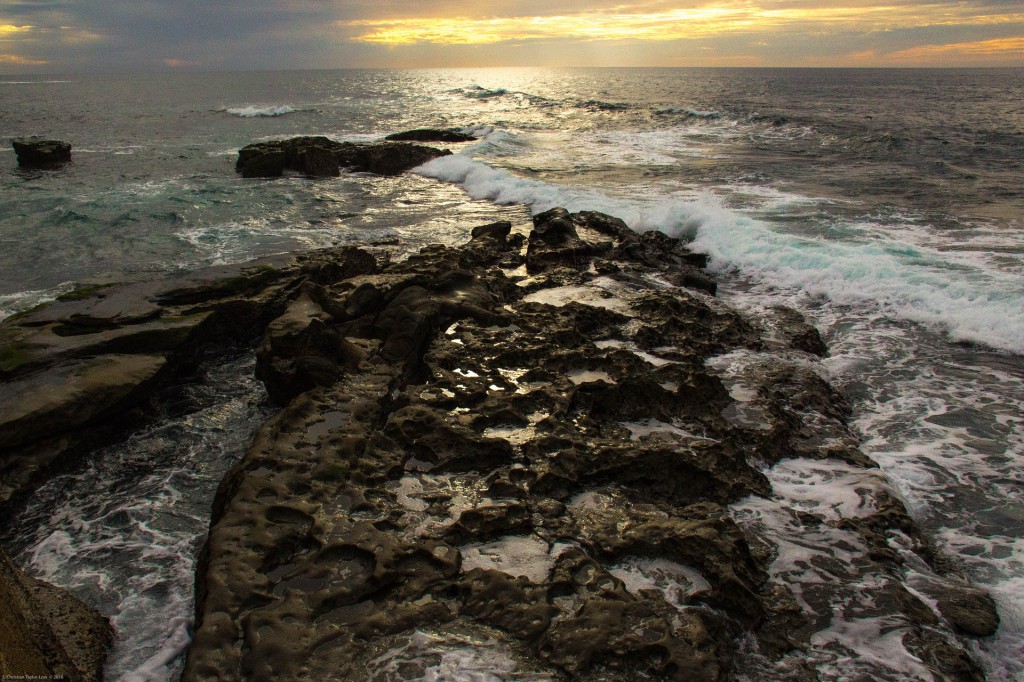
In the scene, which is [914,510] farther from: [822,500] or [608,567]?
[608,567]

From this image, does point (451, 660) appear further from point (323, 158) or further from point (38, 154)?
point (38, 154)

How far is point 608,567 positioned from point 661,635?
63cm

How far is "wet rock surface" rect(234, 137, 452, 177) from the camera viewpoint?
2097 centimetres

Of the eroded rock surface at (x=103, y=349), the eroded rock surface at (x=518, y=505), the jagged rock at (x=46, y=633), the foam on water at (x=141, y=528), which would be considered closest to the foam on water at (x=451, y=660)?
the eroded rock surface at (x=518, y=505)

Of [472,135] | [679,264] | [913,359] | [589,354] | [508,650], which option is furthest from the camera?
[472,135]

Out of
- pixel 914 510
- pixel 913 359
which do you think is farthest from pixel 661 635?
pixel 913 359

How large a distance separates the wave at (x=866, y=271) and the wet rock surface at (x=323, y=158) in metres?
11.4

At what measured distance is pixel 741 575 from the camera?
150 inches

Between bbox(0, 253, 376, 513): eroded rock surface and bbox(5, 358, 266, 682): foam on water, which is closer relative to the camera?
bbox(5, 358, 266, 682): foam on water

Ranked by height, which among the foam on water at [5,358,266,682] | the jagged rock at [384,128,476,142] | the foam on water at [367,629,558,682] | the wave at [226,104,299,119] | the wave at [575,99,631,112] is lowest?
the foam on water at [5,358,266,682]

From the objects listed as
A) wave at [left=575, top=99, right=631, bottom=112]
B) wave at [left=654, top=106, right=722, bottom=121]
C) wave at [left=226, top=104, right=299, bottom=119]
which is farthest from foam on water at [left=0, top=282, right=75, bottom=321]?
wave at [left=575, top=99, right=631, bottom=112]

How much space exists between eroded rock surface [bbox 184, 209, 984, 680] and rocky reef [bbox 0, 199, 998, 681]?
0.02m

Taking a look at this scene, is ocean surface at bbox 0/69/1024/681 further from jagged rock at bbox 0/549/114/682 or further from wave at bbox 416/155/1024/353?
A: jagged rock at bbox 0/549/114/682

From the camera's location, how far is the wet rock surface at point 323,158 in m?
21.0
